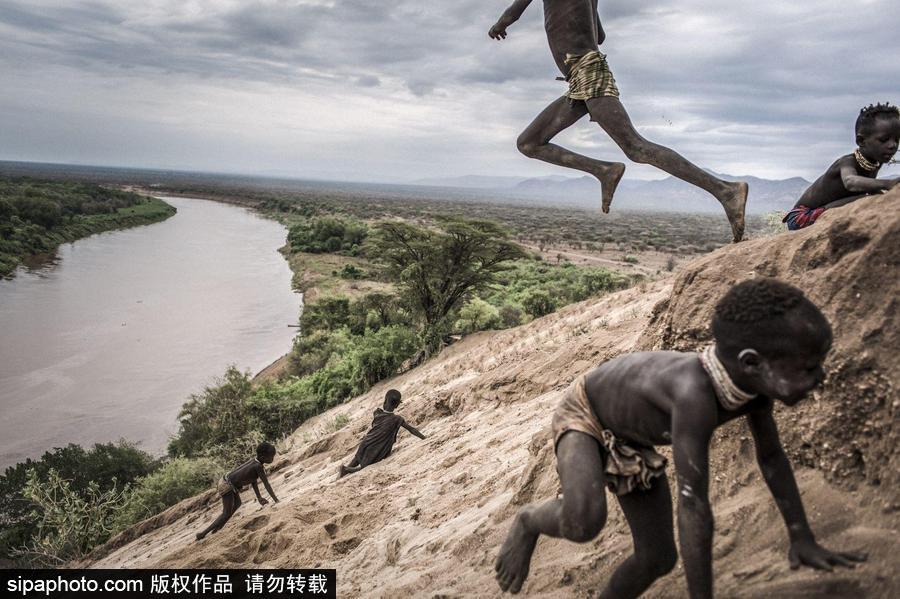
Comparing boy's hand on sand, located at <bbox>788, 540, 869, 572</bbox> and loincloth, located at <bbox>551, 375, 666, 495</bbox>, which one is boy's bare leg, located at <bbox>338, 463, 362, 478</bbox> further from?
boy's hand on sand, located at <bbox>788, 540, 869, 572</bbox>

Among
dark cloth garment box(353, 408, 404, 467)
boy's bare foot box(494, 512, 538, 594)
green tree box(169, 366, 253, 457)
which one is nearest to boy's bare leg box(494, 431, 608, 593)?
boy's bare foot box(494, 512, 538, 594)

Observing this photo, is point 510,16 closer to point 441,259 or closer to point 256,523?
point 256,523

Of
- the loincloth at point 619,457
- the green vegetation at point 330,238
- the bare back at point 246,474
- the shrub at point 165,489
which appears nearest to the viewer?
the loincloth at point 619,457

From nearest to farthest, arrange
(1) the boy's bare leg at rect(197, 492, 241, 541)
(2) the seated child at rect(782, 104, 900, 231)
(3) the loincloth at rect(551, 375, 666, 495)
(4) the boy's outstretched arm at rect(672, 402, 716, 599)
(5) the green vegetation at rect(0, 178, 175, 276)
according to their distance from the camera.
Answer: (4) the boy's outstretched arm at rect(672, 402, 716, 599)
(3) the loincloth at rect(551, 375, 666, 495)
(2) the seated child at rect(782, 104, 900, 231)
(1) the boy's bare leg at rect(197, 492, 241, 541)
(5) the green vegetation at rect(0, 178, 175, 276)

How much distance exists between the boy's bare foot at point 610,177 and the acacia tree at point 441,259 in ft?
47.2

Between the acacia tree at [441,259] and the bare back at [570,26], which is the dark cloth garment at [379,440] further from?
the acacia tree at [441,259]

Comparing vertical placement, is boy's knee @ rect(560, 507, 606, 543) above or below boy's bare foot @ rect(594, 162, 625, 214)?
below

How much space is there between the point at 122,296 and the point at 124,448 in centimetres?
2211

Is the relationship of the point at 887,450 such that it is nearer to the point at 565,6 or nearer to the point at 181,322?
the point at 565,6

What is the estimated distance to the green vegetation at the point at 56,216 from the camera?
4222 centimetres

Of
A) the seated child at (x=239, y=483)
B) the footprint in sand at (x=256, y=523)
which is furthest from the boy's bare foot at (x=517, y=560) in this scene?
the seated child at (x=239, y=483)

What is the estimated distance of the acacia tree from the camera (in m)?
18.3

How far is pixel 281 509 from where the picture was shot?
19.3 feet

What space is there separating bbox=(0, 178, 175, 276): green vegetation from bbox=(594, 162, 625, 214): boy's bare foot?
41.9 m
